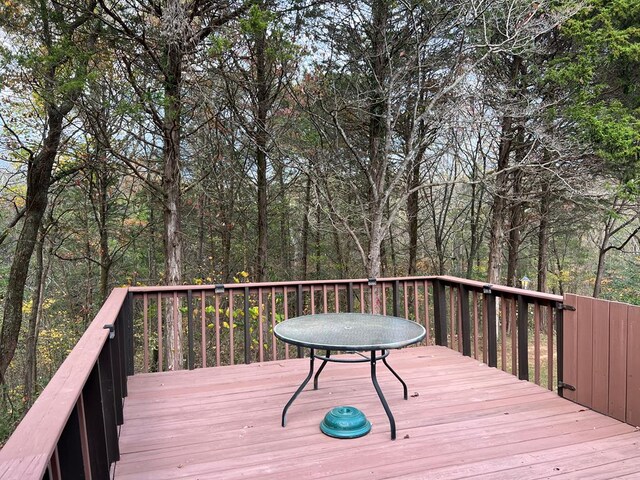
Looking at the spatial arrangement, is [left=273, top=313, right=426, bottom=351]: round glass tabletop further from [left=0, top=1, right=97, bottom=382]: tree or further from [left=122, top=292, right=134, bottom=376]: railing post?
[left=0, top=1, right=97, bottom=382]: tree

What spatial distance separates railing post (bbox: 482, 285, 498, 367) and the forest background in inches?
Answer: 115

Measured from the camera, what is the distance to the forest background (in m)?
5.59

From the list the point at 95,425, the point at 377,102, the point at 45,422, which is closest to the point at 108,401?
the point at 95,425

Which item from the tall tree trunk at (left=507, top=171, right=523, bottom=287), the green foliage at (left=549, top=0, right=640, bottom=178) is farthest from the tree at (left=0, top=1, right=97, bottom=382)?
the tall tree trunk at (left=507, top=171, right=523, bottom=287)

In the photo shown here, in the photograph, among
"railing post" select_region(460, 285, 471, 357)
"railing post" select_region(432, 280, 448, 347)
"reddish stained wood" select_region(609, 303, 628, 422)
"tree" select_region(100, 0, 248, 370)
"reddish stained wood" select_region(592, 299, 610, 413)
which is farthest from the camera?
"tree" select_region(100, 0, 248, 370)

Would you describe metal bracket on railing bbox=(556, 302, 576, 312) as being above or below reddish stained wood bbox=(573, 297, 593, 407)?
above

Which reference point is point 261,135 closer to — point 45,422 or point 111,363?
point 111,363

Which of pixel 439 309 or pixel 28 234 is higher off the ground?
pixel 28 234

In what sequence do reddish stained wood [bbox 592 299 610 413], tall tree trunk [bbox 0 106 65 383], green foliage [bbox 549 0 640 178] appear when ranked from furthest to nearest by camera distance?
green foliage [bbox 549 0 640 178] < tall tree trunk [bbox 0 106 65 383] < reddish stained wood [bbox 592 299 610 413]

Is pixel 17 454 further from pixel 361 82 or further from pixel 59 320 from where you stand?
pixel 59 320

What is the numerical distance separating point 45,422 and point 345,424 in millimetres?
1784

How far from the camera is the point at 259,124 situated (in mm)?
7043

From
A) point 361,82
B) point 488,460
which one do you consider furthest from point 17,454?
point 361,82

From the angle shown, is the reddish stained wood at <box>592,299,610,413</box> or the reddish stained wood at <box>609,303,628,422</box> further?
the reddish stained wood at <box>592,299,610,413</box>
